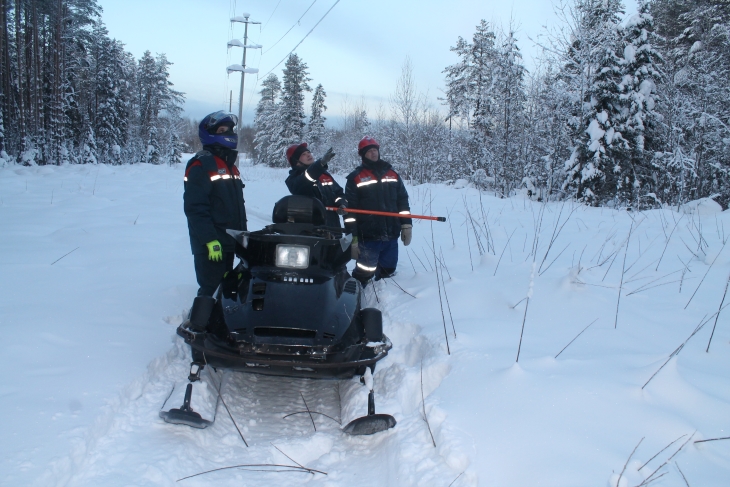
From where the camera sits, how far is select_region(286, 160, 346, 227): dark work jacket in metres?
5.16

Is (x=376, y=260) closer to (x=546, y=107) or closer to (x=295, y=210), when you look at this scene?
(x=295, y=210)

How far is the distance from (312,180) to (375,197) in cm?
80

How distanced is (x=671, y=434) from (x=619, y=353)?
2.93 feet

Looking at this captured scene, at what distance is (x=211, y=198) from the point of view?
3.89 metres

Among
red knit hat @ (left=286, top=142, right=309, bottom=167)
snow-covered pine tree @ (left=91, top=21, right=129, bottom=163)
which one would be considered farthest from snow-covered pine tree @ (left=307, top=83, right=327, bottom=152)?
red knit hat @ (left=286, top=142, right=309, bottom=167)

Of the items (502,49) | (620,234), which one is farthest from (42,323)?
(502,49)

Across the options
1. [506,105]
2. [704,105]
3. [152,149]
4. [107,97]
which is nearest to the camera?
[704,105]

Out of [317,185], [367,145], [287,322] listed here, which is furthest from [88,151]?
[287,322]

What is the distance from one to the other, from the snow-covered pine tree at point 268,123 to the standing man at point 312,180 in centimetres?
4071

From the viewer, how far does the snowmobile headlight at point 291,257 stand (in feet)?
11.1

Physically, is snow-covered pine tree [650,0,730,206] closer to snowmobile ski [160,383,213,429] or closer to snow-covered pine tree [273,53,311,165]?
snowmobile ski [160,383,213,429]

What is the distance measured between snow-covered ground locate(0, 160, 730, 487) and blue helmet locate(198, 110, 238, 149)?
1630 mm

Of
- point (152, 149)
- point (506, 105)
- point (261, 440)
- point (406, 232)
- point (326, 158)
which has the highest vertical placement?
point (506, 105)

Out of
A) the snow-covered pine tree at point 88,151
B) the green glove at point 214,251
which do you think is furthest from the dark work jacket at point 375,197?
the snow-covered pine tree at point 88,151
